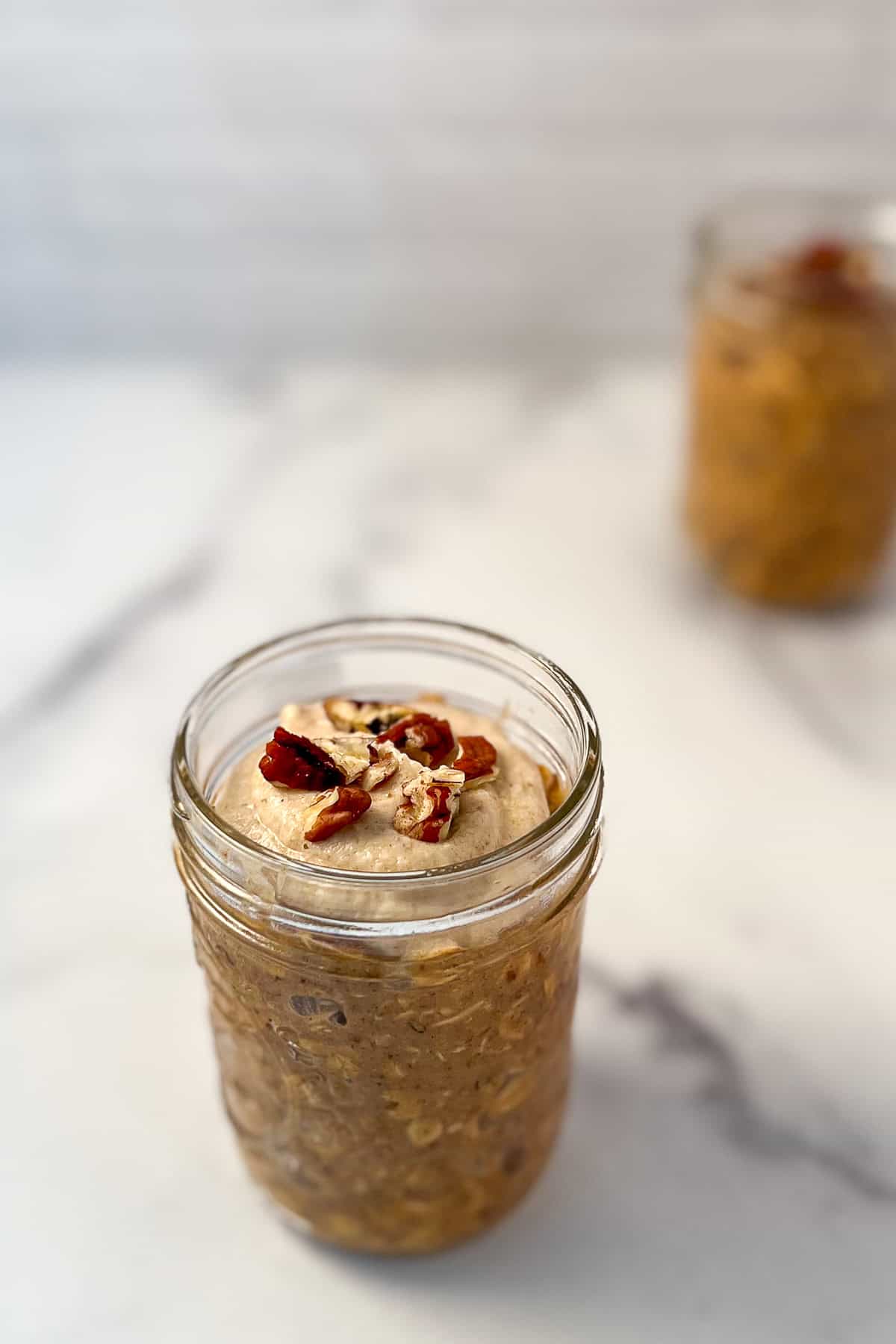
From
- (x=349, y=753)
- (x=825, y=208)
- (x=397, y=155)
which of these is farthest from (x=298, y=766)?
(x=397, y=155)

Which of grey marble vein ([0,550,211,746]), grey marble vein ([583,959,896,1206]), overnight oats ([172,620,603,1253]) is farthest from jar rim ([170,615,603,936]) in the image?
grey marble vein ([0,550,211,746])

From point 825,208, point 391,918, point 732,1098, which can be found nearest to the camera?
point 391,918

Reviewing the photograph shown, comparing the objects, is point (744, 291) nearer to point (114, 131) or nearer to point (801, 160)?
point (801, 160)

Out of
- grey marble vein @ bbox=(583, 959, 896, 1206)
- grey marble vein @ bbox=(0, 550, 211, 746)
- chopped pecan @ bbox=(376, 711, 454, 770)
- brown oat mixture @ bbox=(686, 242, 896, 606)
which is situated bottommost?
grey marble vein @ bbox=(0, 550, 211, 746)

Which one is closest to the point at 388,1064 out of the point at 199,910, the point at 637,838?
the point at 199,910

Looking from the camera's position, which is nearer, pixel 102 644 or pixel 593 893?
pixel 593 893

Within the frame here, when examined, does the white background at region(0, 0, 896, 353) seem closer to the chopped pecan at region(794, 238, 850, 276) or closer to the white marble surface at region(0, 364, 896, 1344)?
the white marble surface at region(0, 364, 896, 1344)

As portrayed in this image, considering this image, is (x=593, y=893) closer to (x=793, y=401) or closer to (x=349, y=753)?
(x=349, y=753)
